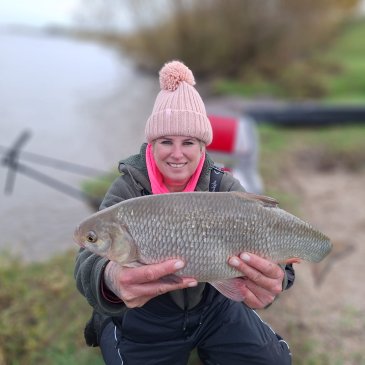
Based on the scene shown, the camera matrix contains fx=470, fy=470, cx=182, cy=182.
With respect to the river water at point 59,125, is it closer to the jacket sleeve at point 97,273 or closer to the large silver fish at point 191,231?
the jacket sleeve at point 97,273

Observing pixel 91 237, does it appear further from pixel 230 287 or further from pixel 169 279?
pixel 230 287

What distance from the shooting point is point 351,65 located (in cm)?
1753

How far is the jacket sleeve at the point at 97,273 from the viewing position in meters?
2.05

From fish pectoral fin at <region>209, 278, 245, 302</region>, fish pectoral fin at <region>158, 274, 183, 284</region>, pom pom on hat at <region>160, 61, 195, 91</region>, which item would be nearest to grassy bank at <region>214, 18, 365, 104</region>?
pom pom on hat at <region>160, 61, 195, 91</region>

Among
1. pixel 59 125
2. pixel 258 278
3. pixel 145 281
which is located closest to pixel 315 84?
pixel 59 125

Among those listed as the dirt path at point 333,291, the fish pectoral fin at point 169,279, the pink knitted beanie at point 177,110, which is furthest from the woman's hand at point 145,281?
the dirt path at point 333,291

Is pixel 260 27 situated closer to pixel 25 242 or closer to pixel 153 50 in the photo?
pixel 153 50

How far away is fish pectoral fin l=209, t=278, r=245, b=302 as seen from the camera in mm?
2006

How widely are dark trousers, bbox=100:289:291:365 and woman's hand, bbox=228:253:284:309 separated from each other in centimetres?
23

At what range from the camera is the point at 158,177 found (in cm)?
222

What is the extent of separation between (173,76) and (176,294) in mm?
1022

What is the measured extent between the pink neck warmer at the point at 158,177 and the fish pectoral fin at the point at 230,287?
18.6 inches

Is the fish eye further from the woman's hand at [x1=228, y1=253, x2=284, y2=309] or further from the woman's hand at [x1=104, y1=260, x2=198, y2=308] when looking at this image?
the woman's hand at [x1=228, y1=253, x2=284, y2=309]

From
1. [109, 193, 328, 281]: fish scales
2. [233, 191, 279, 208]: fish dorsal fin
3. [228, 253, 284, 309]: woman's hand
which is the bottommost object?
[228, 253, 284, 309]: woman's hand
